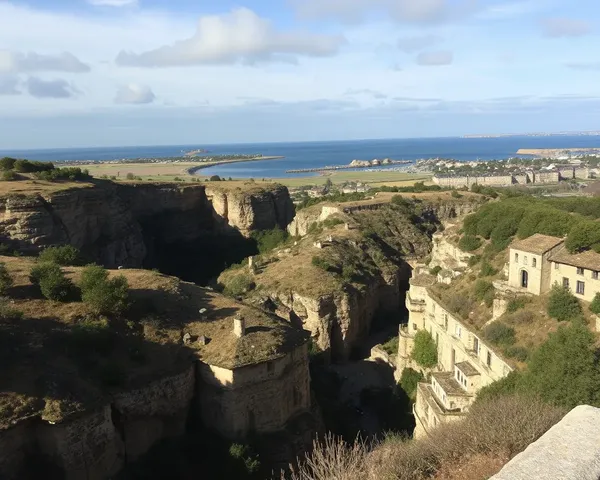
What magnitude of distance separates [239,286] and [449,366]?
642 inches

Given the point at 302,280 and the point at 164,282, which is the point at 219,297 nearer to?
the point at 164,282

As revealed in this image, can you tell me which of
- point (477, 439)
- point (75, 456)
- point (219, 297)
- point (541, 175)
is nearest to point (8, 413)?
point (75, 456)

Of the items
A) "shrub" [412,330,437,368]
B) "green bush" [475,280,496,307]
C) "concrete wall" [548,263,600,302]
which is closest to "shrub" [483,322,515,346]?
"green bush" [475,280,496,307]

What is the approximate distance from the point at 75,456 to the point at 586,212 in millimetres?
37534

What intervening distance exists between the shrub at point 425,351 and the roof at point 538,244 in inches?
272

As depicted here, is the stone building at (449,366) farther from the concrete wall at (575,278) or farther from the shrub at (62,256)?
the shrub at (62,256)

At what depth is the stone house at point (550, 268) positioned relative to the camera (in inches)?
907

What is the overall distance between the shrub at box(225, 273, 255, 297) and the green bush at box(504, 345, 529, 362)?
62.7ft

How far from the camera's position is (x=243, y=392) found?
18.7m

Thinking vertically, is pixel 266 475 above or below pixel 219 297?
below

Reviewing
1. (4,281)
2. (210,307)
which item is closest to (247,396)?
(210,307)

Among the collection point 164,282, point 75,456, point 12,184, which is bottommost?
point 75,456

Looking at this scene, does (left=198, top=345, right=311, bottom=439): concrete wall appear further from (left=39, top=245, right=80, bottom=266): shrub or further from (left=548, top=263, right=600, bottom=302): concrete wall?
(left=39, top=245, right=80, bottom=266): shrub

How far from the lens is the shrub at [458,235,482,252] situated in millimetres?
36000
